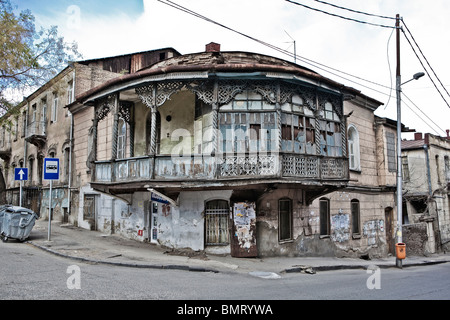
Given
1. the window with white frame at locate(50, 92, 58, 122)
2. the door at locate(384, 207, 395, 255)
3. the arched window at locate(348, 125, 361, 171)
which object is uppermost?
the window with white frame at locate(50, 92, 58, 122)

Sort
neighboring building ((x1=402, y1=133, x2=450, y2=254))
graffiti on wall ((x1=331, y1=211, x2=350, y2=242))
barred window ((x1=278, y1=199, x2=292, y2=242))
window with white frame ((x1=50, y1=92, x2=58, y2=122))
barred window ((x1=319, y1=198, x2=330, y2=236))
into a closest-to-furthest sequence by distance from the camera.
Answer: barred window ((x1=278, y1=199, x2=292, y2=242))
barred window ((x1=319, y1=198, x2=330, y2=236))
graffiti on wall ((x1=331, y1=211, x2=350, y2=242))
window with white frame ((x1=50, y1=92, x2=58, y2=122))
neighboring building ((x1=402, y1=133, x2=450, y2=254))

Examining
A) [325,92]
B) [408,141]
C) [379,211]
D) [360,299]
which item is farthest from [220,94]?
[408,141]

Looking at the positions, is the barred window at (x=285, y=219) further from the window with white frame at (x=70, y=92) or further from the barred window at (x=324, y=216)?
the window with white frame at (x=70, y=92)

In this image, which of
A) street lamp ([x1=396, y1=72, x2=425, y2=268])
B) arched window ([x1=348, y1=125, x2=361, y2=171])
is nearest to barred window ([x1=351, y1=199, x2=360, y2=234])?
arched window ([x1=348, y1=125, x2=361, y2=171])

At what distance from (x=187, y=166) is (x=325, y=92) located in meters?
5.77

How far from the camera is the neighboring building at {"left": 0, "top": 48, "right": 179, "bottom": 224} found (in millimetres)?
19609

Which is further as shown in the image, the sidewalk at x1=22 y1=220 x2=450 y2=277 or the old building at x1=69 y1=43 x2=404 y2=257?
the old building at x1=69 y1=43 x2=404 y2=257

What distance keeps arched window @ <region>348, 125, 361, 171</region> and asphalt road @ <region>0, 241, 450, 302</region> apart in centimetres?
823

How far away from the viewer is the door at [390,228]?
760 inches

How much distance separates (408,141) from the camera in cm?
2838

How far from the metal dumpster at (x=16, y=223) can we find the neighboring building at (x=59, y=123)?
580cm

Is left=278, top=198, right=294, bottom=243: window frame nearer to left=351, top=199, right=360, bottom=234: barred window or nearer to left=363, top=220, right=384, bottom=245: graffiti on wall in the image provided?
left=351, top=199, right=360, bottom=234: barred window

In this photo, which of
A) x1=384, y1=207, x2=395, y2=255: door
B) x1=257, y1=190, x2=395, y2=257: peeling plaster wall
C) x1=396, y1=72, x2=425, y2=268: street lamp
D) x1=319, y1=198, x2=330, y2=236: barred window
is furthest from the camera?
x1=384, y1=207, x2=395, y2=255: door

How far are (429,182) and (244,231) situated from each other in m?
19.1
